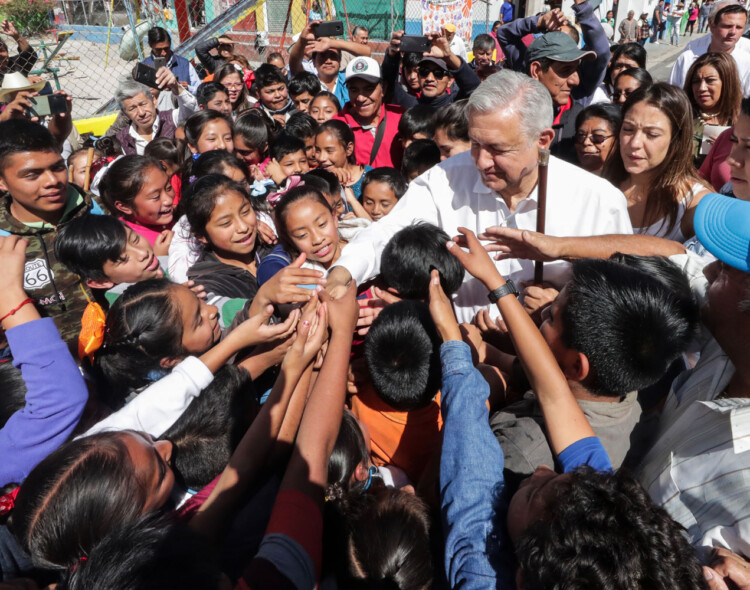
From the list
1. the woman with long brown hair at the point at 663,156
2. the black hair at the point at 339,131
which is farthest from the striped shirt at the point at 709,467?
the black hair at the point at 339,131

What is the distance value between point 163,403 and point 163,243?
5.89ft

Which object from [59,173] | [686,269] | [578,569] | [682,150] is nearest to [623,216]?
[686,269]

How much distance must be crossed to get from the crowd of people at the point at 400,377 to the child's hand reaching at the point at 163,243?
0.06 feet

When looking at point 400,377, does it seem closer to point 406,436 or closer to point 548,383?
point 406,436

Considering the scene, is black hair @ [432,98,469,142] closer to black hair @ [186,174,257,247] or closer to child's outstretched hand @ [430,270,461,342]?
black hair @ [186,174,257,247]

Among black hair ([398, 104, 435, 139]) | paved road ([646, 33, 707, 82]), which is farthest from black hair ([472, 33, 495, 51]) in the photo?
paved road ([646, 33, 707, 82])

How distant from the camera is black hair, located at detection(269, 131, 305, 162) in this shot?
4.37 meters

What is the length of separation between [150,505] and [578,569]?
3.66 feet

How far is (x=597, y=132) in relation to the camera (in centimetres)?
354

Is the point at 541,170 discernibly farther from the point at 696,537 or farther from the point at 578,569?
the point at 578,569

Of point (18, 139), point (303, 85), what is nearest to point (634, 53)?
point (303, 85)

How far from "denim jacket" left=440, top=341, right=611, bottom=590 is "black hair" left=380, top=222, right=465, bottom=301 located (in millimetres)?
609

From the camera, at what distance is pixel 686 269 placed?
6.45ft

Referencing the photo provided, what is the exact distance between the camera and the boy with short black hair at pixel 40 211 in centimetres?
265
